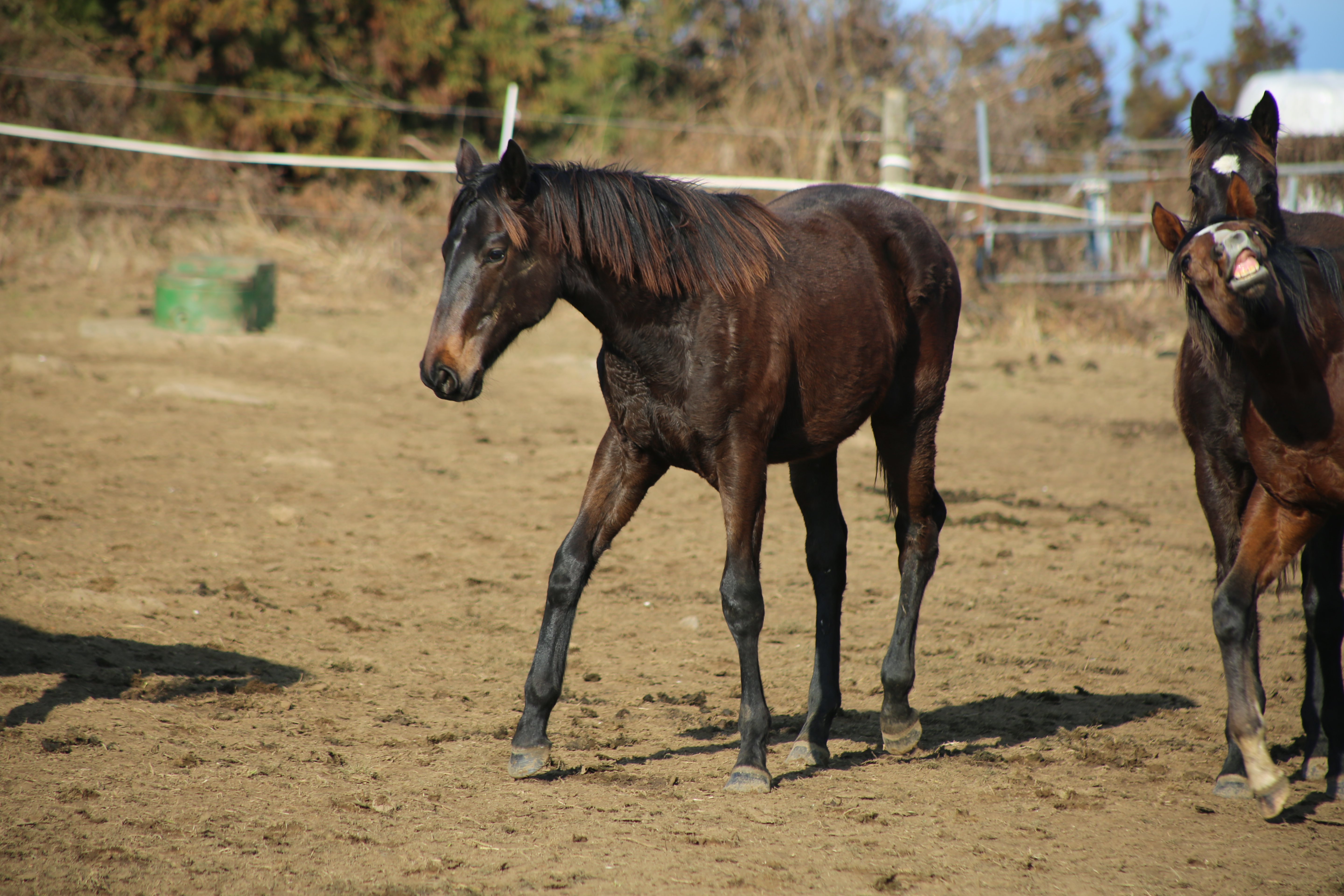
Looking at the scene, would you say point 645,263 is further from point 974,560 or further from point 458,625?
point 974,560

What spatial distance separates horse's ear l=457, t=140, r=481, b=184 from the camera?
12.1ft

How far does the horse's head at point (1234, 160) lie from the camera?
389cm

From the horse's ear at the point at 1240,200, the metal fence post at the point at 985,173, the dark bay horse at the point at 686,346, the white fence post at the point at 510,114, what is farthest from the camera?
the metal fence post at the point at 985,173

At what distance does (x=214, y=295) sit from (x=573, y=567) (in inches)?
339

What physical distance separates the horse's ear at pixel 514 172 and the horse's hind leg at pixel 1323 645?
302cm

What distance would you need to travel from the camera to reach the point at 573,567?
12.4 feet

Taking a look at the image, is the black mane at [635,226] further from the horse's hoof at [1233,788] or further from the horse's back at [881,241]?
the horse's hoof at [1233,788]

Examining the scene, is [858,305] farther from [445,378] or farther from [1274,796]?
[1274,796]

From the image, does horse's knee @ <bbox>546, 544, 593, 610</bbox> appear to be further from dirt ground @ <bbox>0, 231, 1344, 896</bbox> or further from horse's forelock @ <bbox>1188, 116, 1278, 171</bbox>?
horse's forelock @ <bbox>1188, 116, 1278, 171</bbox>

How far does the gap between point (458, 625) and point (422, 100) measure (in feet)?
44.3

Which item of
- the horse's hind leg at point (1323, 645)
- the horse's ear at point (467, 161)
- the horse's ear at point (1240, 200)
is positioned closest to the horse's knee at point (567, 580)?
the horse's ear at point (467, 161)

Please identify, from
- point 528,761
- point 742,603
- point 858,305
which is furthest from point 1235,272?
point 528,761

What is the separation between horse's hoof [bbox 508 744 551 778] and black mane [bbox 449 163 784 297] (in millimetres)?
1578

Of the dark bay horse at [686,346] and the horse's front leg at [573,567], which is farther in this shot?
the horse's front leg at [573,567]
